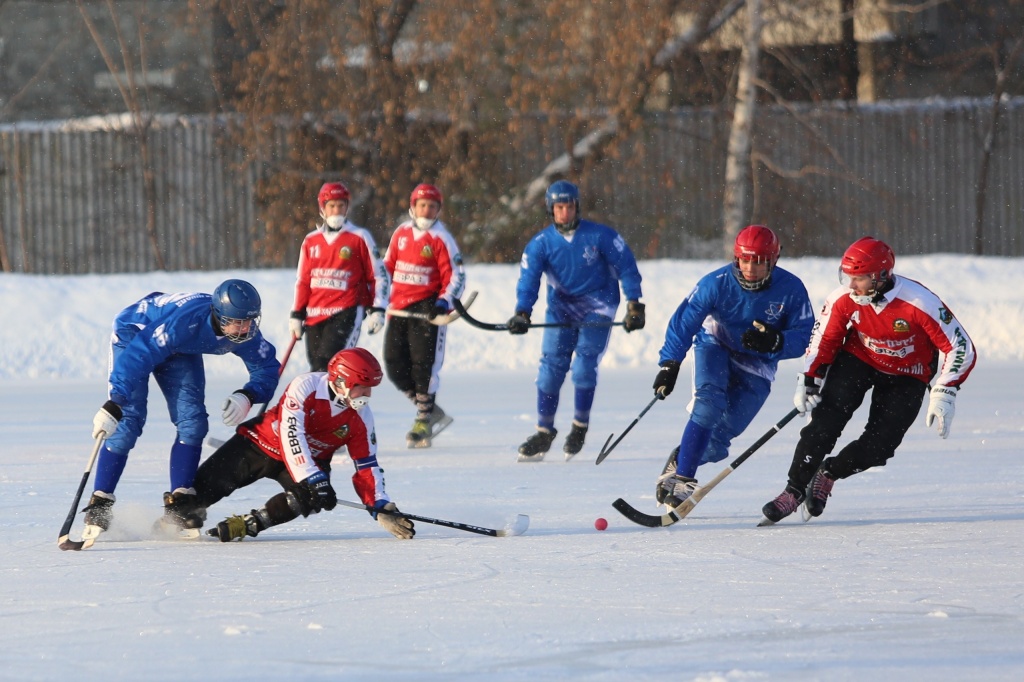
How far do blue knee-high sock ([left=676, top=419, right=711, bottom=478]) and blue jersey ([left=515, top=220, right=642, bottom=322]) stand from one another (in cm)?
191

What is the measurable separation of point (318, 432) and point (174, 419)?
1.78 ft

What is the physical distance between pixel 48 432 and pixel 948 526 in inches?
195

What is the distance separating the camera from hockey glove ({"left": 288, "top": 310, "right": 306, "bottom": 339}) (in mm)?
7305

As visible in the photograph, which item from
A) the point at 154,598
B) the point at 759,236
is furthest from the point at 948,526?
the point at 154,598

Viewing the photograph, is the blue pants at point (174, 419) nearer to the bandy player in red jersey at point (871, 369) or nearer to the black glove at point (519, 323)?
the bandy player in red jersey at point (871, 369)

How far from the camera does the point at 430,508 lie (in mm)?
5211

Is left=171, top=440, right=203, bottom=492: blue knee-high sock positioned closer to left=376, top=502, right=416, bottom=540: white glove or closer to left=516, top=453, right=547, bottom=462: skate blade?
left=376, top=502, right=416, bottom=540: white glove

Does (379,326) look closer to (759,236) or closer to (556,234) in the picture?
(556,234)

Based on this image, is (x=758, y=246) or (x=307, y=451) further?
(x=758, y=246)

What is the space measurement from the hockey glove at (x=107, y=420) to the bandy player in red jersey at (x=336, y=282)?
274 centimetres

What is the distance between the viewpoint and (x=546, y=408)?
22.7 feet

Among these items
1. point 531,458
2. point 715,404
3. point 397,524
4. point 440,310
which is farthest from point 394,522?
point 440,310

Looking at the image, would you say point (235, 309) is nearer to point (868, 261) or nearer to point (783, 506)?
point (783, 506)

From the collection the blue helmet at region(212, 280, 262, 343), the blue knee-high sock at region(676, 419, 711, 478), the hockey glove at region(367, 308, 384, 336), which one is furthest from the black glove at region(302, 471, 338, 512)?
the hockey glove at region(367, 308, 384, 336)
